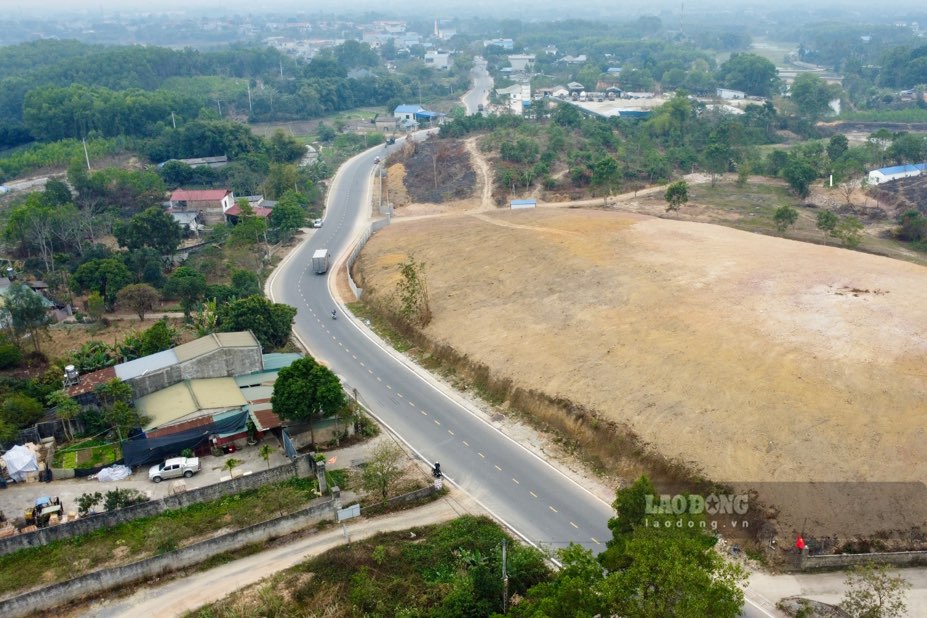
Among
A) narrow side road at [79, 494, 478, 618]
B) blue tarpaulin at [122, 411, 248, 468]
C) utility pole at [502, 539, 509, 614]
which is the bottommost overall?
narrow side road at [79, 494, 478, 618]

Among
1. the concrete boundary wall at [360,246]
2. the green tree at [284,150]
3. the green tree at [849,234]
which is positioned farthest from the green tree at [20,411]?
the green tree at [284,150]

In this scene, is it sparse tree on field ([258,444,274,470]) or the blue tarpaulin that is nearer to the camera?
sparse tree on field ([258,444,274,470])

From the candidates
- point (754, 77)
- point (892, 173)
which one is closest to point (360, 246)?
point (892, 173)

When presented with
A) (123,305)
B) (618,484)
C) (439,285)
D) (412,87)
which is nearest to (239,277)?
(123,305)

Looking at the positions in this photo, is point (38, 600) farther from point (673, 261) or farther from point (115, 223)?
point (115, 223)

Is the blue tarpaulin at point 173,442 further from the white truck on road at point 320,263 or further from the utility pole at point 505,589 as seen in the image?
the white truck on road at point 320,263

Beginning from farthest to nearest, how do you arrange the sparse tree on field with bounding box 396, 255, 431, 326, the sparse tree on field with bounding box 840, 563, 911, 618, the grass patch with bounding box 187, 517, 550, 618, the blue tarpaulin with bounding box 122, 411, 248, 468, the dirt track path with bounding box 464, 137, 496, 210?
the dirt track path with bounding box 464, 137, 496, 210 → the sparse tree on field with bounding box 396, 255, 431, 326 → the blue tarpaulin with bounding box 122, 411, 248, 468 → the grass patch with bounding box 187, 517, 550, 618 → the sparse tree on field with bounding box 840, 563, 911, 618

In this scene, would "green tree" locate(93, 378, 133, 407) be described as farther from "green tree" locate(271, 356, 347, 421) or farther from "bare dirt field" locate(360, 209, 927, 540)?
"bare dirt field" locate(360, 209, 927, 540)

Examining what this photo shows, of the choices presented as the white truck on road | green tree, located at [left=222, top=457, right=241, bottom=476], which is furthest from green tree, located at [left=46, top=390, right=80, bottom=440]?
the white truck on road
